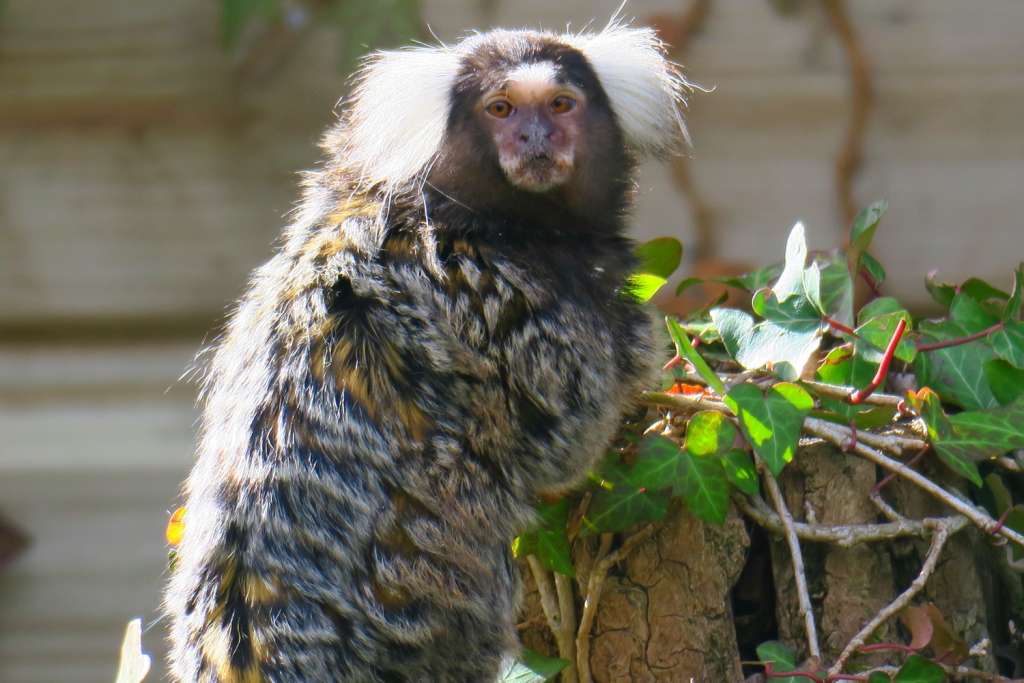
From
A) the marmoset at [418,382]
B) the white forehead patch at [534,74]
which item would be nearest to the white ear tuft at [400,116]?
the marmoset at [418,382]

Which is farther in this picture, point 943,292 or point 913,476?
point 943,292

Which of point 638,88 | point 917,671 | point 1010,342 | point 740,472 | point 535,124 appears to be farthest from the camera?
point 638,88

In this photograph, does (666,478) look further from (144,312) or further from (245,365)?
(144,312)

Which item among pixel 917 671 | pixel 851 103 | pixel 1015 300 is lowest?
pixel 917 671

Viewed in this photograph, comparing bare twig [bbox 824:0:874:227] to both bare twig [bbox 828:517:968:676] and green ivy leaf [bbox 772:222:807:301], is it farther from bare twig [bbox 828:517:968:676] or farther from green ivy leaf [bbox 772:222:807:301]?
bare twig [bbox 828:517:968:676]

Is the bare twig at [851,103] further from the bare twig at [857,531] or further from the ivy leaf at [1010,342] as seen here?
the bare twig at [857,531]

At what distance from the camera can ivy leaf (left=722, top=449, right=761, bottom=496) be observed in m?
1.79

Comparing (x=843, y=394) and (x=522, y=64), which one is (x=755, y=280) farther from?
(x=522, y=64)

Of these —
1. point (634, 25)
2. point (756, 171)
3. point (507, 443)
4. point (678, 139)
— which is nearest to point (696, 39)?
point (634, 25)

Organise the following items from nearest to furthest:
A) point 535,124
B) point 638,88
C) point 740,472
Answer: point 740,472 < point 535,124 < point 638,88

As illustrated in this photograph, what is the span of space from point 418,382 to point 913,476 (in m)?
0.68

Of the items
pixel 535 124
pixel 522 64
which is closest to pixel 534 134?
pixel 535 124

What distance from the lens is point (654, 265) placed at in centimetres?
227

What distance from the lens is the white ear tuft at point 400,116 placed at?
80.5 inches
